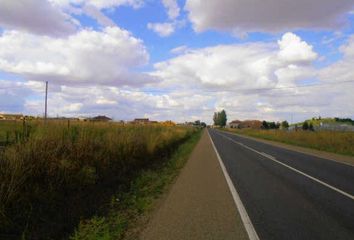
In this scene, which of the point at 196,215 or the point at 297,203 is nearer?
the point at 196,215

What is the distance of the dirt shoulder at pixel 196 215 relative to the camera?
7016 mm

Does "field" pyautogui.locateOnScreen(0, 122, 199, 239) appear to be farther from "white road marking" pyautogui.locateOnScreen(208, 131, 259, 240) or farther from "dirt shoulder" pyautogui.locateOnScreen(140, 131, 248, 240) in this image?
"white road marking" pyautogui.locateOnScreen(208, 131, 259, 240)

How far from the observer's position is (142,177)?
14156 mm

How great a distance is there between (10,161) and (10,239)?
90.8 inches

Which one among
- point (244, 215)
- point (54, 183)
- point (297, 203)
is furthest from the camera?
point (297, 203)

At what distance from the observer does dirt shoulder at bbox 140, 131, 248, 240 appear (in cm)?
702

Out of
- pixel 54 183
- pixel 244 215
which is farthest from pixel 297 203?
pixel 54 183

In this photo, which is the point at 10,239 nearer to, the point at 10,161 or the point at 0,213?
the point at 0,213

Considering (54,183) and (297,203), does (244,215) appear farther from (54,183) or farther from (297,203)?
(54,183)

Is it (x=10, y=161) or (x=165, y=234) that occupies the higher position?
(x=10, y=161)

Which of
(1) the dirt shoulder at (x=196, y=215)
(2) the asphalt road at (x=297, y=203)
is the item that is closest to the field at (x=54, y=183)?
(1) the dirt shoulder at (x=196, y=215)

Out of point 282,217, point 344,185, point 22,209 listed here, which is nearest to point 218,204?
point 282,217

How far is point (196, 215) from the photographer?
8477 mm

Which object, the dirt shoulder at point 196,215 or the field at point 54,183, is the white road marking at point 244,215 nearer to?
the dirt shoulder at point 196,215
